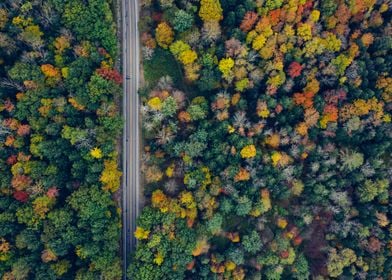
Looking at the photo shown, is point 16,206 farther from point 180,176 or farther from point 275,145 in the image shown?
point 275,145

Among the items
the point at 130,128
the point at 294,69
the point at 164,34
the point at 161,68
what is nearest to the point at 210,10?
the point at 164,34

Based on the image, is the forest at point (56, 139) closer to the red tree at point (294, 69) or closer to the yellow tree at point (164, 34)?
the yellow tree at point (164, 34)

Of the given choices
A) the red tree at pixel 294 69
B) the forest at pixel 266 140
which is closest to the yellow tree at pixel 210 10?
the forest at pixel 266 140

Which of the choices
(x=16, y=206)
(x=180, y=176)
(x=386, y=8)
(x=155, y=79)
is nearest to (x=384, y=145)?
(x=386, y=8)

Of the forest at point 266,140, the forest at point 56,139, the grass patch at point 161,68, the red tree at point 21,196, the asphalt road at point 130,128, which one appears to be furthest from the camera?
the asphalt road at point 130,128

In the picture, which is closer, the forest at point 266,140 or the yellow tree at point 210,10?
the yellow tree at point 210,10

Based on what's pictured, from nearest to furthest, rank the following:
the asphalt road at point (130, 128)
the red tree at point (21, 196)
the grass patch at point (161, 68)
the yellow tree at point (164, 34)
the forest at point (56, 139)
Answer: the red tree at point (21, 196) → the forest at point (56, 139) → the yellow tree at point (164, 34) → the grass patch at point (161, 68) → the asphalt road at point (130, 128)

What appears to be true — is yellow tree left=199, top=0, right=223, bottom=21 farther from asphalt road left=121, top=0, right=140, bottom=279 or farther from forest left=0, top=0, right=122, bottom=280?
forest left=0, top=0, right=122, bottom=280
